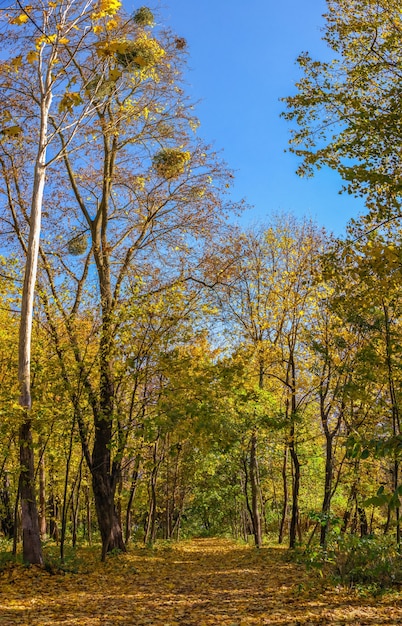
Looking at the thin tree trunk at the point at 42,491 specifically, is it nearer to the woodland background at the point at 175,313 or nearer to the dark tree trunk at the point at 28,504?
the woodland background at the point at 175,313

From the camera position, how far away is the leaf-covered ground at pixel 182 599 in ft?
16.9

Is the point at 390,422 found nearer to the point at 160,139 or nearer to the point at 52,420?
the point at 52,420

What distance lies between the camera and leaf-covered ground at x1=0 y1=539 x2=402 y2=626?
16.9 feet

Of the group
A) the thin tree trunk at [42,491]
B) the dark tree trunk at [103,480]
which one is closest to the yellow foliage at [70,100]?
the dark tree trunk at [103,480]

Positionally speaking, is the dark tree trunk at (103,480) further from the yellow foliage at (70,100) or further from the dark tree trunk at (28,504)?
the yellow foliage at (70,100)

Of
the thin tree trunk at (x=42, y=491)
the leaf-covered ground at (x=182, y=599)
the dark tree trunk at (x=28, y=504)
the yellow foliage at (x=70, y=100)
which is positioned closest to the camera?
the yellow foliage at (x=70, y=100)

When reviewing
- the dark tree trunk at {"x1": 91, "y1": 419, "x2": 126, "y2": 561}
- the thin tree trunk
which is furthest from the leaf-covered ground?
the thin tree trunk

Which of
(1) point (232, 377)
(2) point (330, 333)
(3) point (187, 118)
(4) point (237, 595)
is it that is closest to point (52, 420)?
(1) point (232, 377)

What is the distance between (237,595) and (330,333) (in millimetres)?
7044

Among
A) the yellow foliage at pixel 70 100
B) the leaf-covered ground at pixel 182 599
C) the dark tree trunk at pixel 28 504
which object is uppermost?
the yellow foliage at pixel 70 100

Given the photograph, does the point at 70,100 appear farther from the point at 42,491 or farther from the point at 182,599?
the point at 42,491

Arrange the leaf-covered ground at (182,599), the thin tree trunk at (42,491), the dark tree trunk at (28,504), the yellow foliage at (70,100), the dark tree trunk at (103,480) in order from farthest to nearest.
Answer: the thin tree trunk at (42,491), the dark tree trunk at (103,480), the dark tree trunk at (28,504), the leaf-covered ground at (182,599), the yellow foliage at (70,100)

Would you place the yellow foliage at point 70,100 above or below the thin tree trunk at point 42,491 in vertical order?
above

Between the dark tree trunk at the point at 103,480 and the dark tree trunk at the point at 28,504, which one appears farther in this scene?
the dark tree trunk at the point at 103,480
